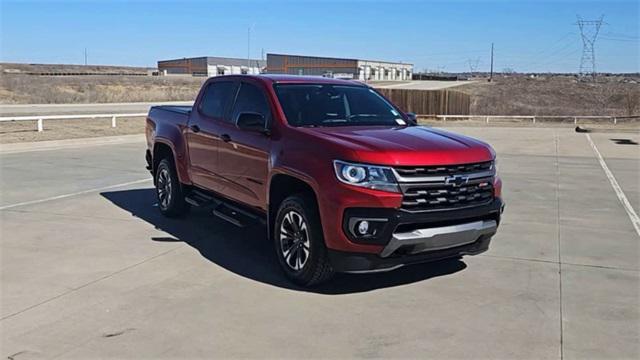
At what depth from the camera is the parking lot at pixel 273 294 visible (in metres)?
4.37

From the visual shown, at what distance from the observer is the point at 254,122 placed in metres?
6.03

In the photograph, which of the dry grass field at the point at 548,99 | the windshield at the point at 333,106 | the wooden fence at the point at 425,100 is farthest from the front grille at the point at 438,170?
the dry grass field at the point at 548,99

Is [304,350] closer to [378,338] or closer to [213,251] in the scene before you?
[378,338]

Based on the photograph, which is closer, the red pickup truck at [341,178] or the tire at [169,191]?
the red pickup truck at [341,178]

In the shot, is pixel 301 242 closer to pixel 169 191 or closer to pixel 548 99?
pixel 169 191

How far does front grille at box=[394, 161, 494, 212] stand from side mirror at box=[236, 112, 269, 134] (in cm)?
162

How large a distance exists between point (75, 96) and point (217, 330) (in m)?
53.0

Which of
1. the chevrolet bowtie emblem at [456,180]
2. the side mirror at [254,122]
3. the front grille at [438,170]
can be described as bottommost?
the chevrolet bowtie emblem at [456,180]

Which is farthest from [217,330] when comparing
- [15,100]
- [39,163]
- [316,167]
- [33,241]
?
[15,100]

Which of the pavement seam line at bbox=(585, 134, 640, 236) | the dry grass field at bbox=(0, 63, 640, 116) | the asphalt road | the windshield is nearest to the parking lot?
the pavement seam line at bbox=(585, 134, 640, 236)

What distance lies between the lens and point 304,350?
4.27 meters

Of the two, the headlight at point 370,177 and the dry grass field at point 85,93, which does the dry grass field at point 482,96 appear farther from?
the headlight at point 370,177

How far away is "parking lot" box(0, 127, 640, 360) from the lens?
4.37 m

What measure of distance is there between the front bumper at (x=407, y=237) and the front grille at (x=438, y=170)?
→ 318 millimetres
